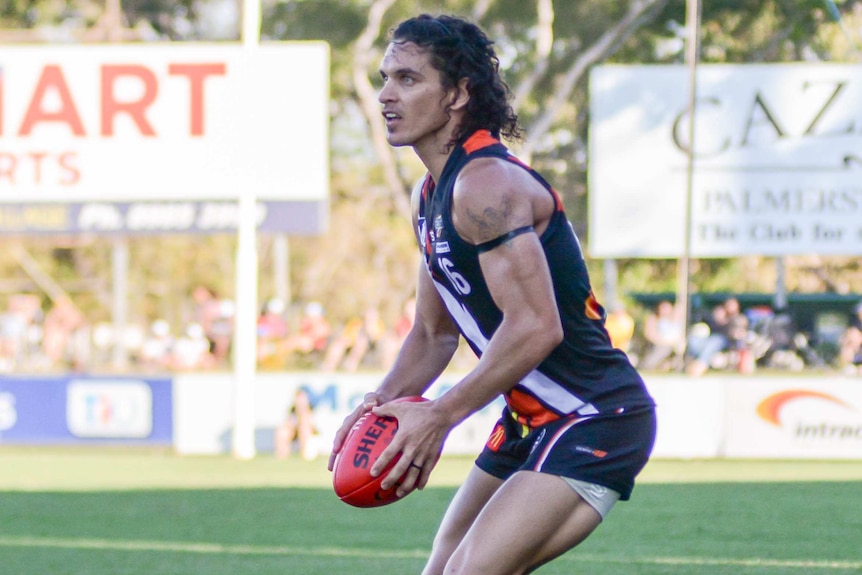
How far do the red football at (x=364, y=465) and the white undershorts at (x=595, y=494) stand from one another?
0.51 m

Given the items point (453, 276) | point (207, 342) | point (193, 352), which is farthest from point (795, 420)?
point (453, 276)

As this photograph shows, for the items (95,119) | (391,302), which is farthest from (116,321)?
(391,302)

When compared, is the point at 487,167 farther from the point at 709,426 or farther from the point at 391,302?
the point at 391,302

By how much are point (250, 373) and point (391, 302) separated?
27034mm

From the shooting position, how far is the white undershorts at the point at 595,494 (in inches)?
156

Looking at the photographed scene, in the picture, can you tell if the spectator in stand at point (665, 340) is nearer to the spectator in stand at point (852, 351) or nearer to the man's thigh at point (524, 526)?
the spectator in stand at point (852, 351)

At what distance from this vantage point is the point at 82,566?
27.6 ft

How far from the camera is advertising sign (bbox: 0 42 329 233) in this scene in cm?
1895

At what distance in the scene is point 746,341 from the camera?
22.4 metres

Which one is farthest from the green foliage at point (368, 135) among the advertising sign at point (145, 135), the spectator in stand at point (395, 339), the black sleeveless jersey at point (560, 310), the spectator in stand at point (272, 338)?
the black sleeveless jersey at point (560, 310)

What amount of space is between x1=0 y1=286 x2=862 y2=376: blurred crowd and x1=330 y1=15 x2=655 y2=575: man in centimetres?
1372

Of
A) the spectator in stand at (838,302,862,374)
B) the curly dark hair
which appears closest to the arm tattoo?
the curly dark hair

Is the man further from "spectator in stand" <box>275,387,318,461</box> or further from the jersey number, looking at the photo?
"spectator in stand" <box>275,387,318,461</box>

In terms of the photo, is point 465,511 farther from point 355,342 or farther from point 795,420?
point 355,342
